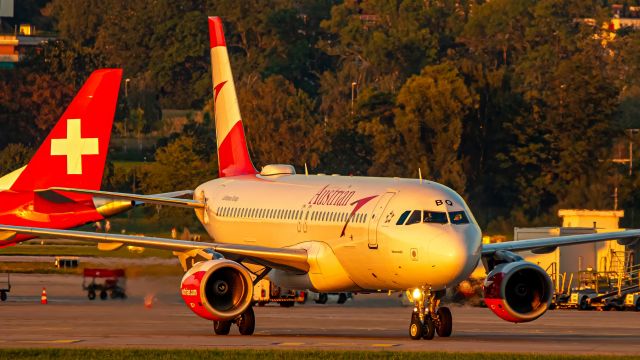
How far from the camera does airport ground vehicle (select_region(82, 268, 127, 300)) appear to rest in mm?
50875

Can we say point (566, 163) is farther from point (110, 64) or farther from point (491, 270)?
point (110, 64)

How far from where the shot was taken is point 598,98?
105 meters

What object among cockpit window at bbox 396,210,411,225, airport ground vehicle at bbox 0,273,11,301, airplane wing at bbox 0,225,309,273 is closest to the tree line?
airport ground vehicle at bbox 0,273,11,301

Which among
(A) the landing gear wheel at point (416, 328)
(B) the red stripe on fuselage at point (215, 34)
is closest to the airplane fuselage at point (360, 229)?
(A) the landing gear wheel at point (416, 328)

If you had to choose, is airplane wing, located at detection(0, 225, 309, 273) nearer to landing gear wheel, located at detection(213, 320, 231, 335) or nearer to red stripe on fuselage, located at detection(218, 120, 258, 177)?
landing gear wheel, located at detection(213, 320, 231, 335)

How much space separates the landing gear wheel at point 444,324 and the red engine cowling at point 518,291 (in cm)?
135

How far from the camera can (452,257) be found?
35.2 metres

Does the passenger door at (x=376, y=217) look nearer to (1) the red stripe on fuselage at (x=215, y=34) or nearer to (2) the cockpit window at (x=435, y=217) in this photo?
(2) the cockpit window at (x=435, y=217)

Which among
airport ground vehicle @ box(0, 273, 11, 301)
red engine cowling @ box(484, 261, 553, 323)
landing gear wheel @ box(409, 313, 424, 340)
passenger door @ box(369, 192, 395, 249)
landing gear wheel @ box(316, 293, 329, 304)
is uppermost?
passenger door @ box(369, 192, 395, 249)

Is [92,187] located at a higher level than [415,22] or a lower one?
lower

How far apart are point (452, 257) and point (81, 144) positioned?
872 inches

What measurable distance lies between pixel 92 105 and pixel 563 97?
5674 centimetres

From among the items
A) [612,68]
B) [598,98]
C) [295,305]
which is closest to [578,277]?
[295,305]

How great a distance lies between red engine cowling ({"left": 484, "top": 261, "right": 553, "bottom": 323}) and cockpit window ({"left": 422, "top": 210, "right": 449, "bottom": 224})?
8.84 ft
